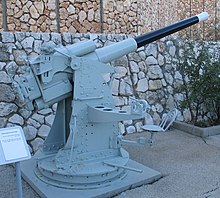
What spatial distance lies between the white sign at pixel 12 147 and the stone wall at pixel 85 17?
4.87 m

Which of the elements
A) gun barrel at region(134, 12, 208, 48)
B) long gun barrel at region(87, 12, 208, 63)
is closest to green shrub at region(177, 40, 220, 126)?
gun barrel at region(134, 12, 208, 48)

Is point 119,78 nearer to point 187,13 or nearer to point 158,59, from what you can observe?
point 158,59

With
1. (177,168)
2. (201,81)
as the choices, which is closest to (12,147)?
(177,168)

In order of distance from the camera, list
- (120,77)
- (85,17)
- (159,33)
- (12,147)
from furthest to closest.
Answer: (85,17), (120,77), (159,33), (12,147)

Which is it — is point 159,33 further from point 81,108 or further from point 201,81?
point 201,81

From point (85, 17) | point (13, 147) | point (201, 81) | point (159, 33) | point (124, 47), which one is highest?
point (85, 17)

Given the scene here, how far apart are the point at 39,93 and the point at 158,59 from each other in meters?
3.39

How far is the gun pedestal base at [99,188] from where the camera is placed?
306 centimetres

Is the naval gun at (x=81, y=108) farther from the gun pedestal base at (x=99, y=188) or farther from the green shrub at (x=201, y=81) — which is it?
the green shrub at (x=201, y=81)

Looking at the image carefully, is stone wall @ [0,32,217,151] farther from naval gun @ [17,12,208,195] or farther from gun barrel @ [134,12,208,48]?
gun barrel @ [134,12,208,48]

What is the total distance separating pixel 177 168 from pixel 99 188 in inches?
47.1

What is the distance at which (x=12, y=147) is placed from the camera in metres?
2.23

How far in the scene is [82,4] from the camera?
27.1ft

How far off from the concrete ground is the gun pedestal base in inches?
2.6
